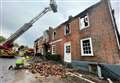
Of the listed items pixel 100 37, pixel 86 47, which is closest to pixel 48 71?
pixel 86 47

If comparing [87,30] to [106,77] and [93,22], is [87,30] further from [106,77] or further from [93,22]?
[106,77]

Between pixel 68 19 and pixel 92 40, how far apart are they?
6.29 metres

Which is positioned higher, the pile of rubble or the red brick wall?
the red brick wall

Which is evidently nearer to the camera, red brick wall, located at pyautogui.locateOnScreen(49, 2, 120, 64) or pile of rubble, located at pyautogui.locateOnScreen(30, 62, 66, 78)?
pile of rubble, located at pyautogui.locateOnScreen(30, 62, 66, 78)

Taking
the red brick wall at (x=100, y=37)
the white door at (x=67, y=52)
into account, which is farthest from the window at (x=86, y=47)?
the white door at (x=67, y=52)

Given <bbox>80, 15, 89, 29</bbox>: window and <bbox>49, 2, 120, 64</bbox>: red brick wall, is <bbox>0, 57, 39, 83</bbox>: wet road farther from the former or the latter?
<bbox>80, 15, 89, 29</bbox>: window

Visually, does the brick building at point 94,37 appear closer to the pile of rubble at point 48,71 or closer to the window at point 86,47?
the window at point 86,47

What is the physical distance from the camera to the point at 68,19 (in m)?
16.8

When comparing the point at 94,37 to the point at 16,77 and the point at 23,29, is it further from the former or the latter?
the point at 23,29

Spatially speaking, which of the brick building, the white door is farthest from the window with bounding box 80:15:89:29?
the white door

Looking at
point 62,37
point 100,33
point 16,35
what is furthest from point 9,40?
point 100,33

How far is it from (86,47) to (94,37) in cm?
151

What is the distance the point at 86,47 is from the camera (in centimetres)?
1248

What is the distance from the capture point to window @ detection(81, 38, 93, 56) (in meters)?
11.9
